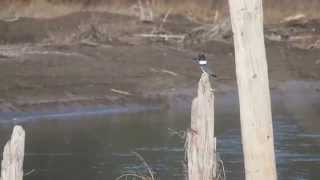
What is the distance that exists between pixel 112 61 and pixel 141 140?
20.4 ft

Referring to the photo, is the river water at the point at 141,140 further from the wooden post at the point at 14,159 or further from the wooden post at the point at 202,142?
the wooden post at the point at 14,159

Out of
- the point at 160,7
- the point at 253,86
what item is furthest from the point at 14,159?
the point at 160,7

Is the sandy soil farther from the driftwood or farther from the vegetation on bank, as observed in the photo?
the vegetation on bank

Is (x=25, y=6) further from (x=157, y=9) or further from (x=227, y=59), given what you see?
(x=227, y=59)

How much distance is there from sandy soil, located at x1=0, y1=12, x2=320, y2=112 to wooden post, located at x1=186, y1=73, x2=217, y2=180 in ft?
38.1

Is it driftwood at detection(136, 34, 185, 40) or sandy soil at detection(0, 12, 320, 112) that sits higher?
driftwood at detection(136, 34, 185, 40)

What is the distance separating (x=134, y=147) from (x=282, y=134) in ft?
10.0

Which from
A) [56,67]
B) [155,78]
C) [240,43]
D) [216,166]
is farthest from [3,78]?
[240,43]

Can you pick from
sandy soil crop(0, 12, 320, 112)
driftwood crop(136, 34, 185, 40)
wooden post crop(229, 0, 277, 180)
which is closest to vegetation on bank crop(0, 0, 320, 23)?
sandy soil crop(0, 12, 320, 112)

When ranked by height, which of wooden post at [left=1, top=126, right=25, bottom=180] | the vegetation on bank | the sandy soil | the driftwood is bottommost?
wooden post at [left=1, top=126, right=25, bottom=180]

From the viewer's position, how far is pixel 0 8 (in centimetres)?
2420

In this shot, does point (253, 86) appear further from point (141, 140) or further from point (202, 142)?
point (141, 140)

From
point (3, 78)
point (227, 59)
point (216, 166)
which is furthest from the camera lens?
point (227, 59)

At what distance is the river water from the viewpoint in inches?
522
